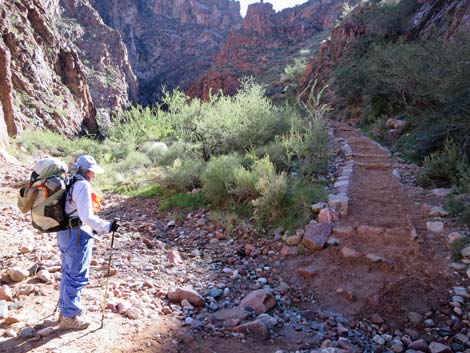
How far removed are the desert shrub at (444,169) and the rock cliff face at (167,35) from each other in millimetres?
56129

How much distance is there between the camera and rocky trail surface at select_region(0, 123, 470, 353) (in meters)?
2.84

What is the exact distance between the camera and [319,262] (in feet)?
14.0

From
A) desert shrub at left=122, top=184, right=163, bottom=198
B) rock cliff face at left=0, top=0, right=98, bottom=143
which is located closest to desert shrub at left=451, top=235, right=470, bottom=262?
desert shrub at left=122, top=184, right=163, bottom=198

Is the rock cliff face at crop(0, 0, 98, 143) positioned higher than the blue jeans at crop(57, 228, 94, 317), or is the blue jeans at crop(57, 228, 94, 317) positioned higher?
the rock cliff face at crop(0, 0, 98, 143)

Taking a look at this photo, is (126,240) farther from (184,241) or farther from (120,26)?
(120,26)

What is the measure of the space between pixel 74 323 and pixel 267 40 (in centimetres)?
5467

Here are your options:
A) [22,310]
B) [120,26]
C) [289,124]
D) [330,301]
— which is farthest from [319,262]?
[120,26]

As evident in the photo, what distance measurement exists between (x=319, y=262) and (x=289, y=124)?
5.88 metres

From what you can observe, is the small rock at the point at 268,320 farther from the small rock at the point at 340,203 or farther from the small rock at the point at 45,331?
the small rock at the point at 340,203

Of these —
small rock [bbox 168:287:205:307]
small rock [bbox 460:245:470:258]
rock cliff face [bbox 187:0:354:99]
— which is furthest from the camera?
rock cliff face [bbox 187:0:354:99]

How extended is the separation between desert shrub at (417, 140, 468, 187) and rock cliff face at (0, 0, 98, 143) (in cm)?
1431

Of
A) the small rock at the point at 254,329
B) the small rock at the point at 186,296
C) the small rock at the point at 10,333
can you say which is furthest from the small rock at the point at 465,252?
the small rock at the point at 10,333

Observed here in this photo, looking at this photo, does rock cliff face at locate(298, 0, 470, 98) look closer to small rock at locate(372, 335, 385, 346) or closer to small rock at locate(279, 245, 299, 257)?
small rock at locate(279, 245, 299, 257)

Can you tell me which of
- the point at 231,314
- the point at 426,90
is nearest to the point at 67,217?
the point at 231,314
